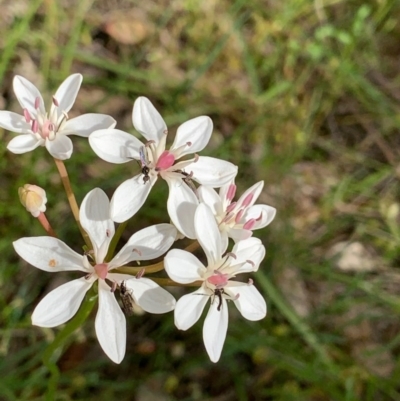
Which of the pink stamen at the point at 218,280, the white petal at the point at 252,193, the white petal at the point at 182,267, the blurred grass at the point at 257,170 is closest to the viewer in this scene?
the white petal at the point at 182,267

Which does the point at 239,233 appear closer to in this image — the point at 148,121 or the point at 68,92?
the point at 148,121

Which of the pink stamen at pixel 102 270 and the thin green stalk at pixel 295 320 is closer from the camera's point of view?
the pink stamen at pixel 102 270

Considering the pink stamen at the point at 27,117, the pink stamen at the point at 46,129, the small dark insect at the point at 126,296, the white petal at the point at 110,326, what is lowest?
the white petal at the point at 110,326

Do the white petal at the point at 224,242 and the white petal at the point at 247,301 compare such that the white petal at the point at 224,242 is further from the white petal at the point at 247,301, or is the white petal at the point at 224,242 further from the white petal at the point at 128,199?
the white petal at the point at 128,199

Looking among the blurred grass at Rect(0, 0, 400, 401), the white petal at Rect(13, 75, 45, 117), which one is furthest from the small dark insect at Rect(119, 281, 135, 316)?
the blurred grass at Rect(0, 0, 400, 401)

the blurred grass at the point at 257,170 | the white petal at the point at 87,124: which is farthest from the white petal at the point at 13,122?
the blurred grass at the point at 257,170

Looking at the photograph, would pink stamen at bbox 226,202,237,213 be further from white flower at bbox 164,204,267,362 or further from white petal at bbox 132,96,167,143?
white petal at bbox 132,96,167,143
